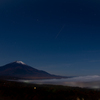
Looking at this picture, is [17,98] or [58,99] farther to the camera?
[17,98]

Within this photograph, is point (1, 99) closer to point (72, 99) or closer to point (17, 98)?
point (17, 98)

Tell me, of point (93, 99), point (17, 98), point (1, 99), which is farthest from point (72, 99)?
point (1, 99)

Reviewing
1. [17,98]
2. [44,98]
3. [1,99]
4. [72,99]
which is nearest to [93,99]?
[72,99]

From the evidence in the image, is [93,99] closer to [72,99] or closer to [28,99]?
[72,99]

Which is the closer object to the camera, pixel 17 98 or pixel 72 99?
pixel 72 99

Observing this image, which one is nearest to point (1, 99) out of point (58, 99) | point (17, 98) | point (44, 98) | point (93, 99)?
point (17, 98)

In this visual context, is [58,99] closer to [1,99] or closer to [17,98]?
[17,98]

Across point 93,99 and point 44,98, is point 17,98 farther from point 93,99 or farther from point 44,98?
point 93,99
